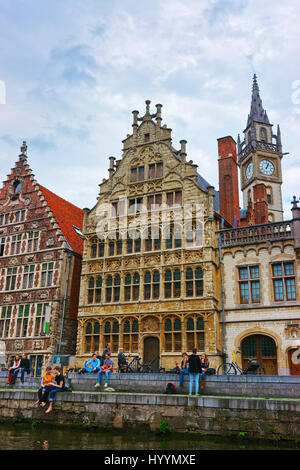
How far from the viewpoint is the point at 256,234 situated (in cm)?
2675

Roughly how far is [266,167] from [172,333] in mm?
51290

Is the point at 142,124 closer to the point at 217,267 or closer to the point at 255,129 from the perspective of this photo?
the point at 217,267

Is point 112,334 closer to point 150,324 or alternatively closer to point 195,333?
point 150,324

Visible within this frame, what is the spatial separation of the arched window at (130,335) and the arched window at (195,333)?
354 centimetres

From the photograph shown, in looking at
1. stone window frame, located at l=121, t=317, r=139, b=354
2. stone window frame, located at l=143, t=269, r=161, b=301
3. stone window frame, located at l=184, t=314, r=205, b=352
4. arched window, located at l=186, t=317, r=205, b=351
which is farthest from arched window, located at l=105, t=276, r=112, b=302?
arched window, located at l=186, t=317, r=205, b=351

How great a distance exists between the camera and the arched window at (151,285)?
93.4ft

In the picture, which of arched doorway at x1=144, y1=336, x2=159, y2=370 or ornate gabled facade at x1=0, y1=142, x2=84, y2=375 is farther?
ornate gabled facade at x1=0, y1=142, x2=84, y2=375

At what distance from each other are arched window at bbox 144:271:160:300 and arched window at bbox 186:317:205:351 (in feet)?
9.80

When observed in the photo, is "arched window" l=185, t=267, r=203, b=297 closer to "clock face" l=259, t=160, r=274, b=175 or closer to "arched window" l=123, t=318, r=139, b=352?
"arched window" l=123, t=318, r=139, b=352

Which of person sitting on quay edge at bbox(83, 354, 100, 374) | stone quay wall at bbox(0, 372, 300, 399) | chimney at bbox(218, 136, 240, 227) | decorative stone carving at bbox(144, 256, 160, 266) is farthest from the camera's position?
chimney at bbox(218, 136, 240, 227)

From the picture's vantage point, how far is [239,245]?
27203 mm

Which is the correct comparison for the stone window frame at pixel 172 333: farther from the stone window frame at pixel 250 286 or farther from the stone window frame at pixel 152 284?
the stone window frame at pixel 250 286

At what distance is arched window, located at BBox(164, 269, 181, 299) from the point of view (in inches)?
1095
